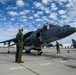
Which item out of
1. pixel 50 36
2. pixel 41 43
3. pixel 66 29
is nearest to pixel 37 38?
pixel 41 43

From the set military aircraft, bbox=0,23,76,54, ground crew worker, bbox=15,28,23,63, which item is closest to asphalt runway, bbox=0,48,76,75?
ground crew worker, bbox=15,28,23,63

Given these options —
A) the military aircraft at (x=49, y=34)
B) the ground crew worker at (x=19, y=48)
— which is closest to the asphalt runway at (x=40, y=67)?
the ground crew worker at (x=19, y=48)

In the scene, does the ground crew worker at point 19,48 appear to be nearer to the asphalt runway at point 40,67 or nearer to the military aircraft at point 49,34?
the asphalt runway at point 40,67

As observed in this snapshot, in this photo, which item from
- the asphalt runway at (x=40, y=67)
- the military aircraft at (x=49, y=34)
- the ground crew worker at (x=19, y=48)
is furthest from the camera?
the military aircraft at (x=49, y=34)

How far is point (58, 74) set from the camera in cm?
462

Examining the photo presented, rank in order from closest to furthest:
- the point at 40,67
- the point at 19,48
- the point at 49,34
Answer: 1. the point at 40,67
2. the point at 19,48
3. the point at 49,34

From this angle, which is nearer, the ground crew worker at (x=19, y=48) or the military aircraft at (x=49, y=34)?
the ground crew worker at (x=19, y=48)

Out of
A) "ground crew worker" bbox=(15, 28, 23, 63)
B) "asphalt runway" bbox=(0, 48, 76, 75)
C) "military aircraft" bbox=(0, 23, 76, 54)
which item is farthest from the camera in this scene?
"military aircraft" bbox=(0, 23, 76, 54)

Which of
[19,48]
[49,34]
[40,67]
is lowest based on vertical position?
[40,67]

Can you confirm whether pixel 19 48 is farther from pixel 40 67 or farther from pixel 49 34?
pixel 49 34

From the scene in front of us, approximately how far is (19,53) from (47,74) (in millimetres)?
3751

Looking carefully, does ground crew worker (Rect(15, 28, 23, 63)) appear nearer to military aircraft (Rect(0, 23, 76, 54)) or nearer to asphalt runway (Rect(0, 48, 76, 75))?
asphalt runway (Rect(0, 48, 76, 75))

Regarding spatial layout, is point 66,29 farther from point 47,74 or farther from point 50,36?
point 47,74

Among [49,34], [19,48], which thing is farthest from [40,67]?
[49,34]
